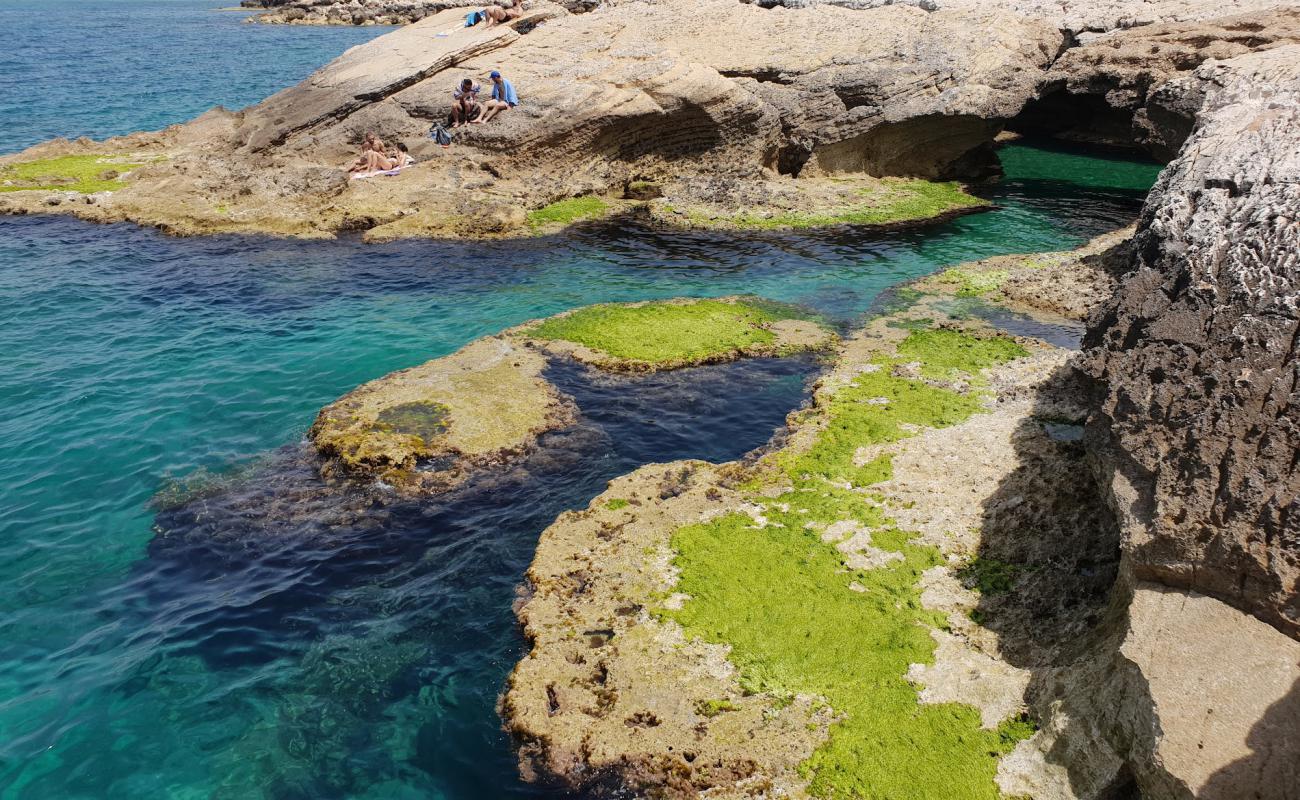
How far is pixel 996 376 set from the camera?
1742 cm

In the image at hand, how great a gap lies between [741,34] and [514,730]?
33.5m

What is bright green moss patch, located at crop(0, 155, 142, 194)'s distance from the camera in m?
33.3

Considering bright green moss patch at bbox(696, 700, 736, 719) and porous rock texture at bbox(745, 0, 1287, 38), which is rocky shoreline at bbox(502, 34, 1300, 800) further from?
porous rock texture at bbox(745, 0, 1287, 38)

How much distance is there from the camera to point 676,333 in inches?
818

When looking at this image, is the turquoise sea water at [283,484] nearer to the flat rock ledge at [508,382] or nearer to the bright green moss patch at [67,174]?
the flat rock ledge at [508,382]

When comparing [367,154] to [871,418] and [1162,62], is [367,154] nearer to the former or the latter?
[871,418]

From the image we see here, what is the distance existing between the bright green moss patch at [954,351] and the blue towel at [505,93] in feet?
66.0

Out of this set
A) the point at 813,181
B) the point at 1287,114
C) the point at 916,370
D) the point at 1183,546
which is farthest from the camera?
the point at 813,181

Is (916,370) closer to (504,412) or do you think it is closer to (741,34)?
(504,412)

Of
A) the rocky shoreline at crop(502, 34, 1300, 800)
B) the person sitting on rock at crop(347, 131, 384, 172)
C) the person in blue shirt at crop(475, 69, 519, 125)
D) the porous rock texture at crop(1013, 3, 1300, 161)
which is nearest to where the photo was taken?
the rocky shoreline at crop(502, 34, 1300, 800)

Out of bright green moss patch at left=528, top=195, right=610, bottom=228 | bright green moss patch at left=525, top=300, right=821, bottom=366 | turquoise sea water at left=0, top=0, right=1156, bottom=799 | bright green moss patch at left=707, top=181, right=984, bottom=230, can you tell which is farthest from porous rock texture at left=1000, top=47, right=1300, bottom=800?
bright green moss patch at left=528, top=195, right=610, bottom=228

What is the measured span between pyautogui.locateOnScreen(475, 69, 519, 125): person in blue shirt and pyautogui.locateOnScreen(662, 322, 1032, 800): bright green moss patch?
23.2 metres

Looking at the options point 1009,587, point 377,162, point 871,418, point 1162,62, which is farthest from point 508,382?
point 1162,62

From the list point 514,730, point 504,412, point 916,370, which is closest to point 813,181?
point 916,370
